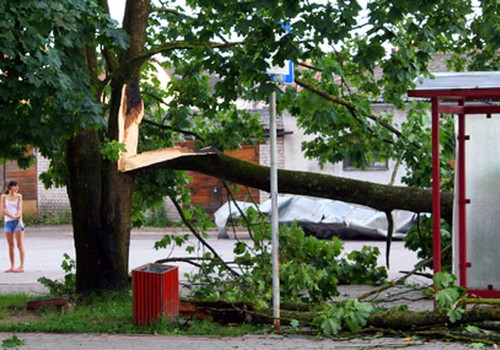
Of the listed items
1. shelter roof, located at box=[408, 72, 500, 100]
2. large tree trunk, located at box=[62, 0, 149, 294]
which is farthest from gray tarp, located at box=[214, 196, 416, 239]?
shelter roof, located at box=[408, 72, 500, 100]

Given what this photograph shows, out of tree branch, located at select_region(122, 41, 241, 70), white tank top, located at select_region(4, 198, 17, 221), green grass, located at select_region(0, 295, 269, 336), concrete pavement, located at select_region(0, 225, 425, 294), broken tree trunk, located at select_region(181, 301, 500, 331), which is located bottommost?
concrete pavement, located at select_region(0, 225, 425, 294)

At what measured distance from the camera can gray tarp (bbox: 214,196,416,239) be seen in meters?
25.3

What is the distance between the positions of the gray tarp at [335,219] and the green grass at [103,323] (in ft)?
45.7

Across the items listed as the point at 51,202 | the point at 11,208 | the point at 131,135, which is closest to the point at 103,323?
the point at 131,135

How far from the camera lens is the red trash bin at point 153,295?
919 cm

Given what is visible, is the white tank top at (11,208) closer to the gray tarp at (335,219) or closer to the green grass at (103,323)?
the green grass at (103,323)

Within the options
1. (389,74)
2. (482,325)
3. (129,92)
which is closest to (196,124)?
(129,92)

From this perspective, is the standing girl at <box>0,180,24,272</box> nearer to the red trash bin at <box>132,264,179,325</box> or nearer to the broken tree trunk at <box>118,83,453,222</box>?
the broken tree trunk at <box>118,83,453,222</box>

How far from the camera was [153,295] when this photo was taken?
917cm

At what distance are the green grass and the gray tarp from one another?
45.7ft

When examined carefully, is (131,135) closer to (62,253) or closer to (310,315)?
(310,315)

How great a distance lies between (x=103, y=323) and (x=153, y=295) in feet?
2.69

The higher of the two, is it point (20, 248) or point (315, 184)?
point (315, 184)

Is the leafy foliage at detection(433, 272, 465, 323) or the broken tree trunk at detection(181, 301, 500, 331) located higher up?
the leafy foliage at detection(433, 272, 465, 323)
